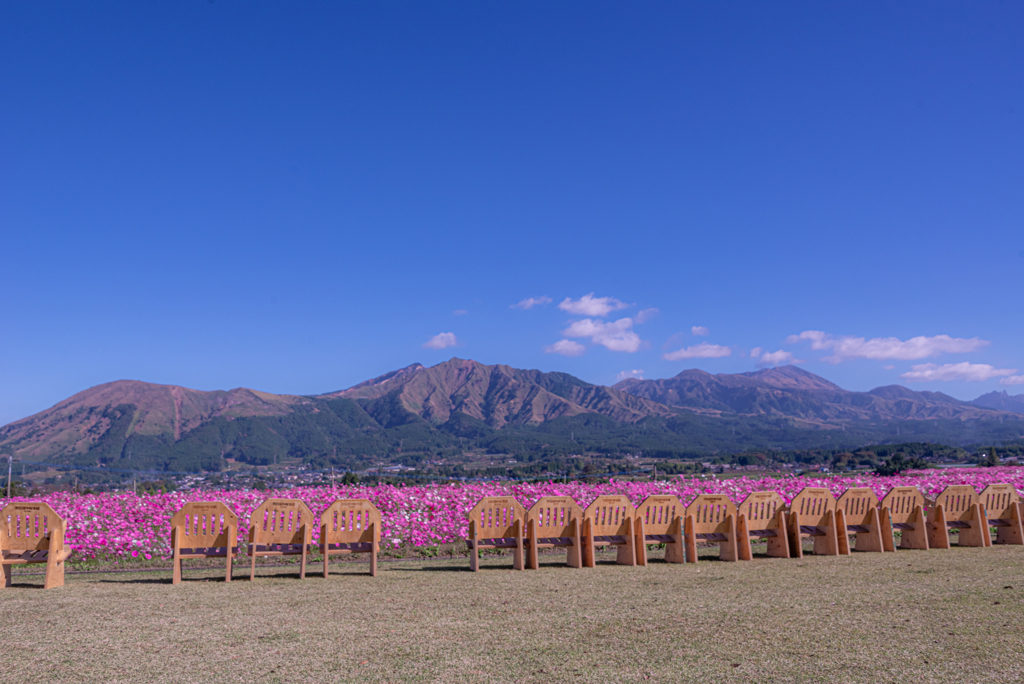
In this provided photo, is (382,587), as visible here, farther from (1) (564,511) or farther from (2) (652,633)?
(2) (652,633)

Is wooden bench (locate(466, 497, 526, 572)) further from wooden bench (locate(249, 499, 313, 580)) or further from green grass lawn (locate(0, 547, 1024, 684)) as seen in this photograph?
wooden bench (locate(249, 499, 313, 580))

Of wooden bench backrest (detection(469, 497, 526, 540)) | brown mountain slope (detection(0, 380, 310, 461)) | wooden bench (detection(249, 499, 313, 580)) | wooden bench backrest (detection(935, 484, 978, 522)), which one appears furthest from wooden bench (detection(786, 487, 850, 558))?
brown mountain slope (detection(0, 380, 310, 461))

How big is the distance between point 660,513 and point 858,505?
3834mm

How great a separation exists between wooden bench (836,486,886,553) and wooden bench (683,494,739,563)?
2.17m

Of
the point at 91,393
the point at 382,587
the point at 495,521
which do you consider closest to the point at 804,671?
the point at 382,587

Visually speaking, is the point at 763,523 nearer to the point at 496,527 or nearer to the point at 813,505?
the point at 813,505

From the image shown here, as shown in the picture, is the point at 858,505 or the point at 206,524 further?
the point at 858,505

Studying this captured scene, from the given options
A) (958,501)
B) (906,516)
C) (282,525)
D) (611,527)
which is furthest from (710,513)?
(282,525)

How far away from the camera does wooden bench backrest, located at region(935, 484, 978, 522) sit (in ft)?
40.5

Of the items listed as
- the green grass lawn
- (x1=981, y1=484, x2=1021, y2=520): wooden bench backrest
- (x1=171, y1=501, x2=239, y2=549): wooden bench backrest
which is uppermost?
(x1=171, y1=501, x2=239, y2=549): wooden bench backrest

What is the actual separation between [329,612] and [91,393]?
20988 centimetres

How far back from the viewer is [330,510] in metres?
9.91

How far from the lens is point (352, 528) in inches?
399

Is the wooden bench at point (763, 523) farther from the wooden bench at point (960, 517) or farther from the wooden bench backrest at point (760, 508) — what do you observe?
the wooden bench at point (960, 517)
